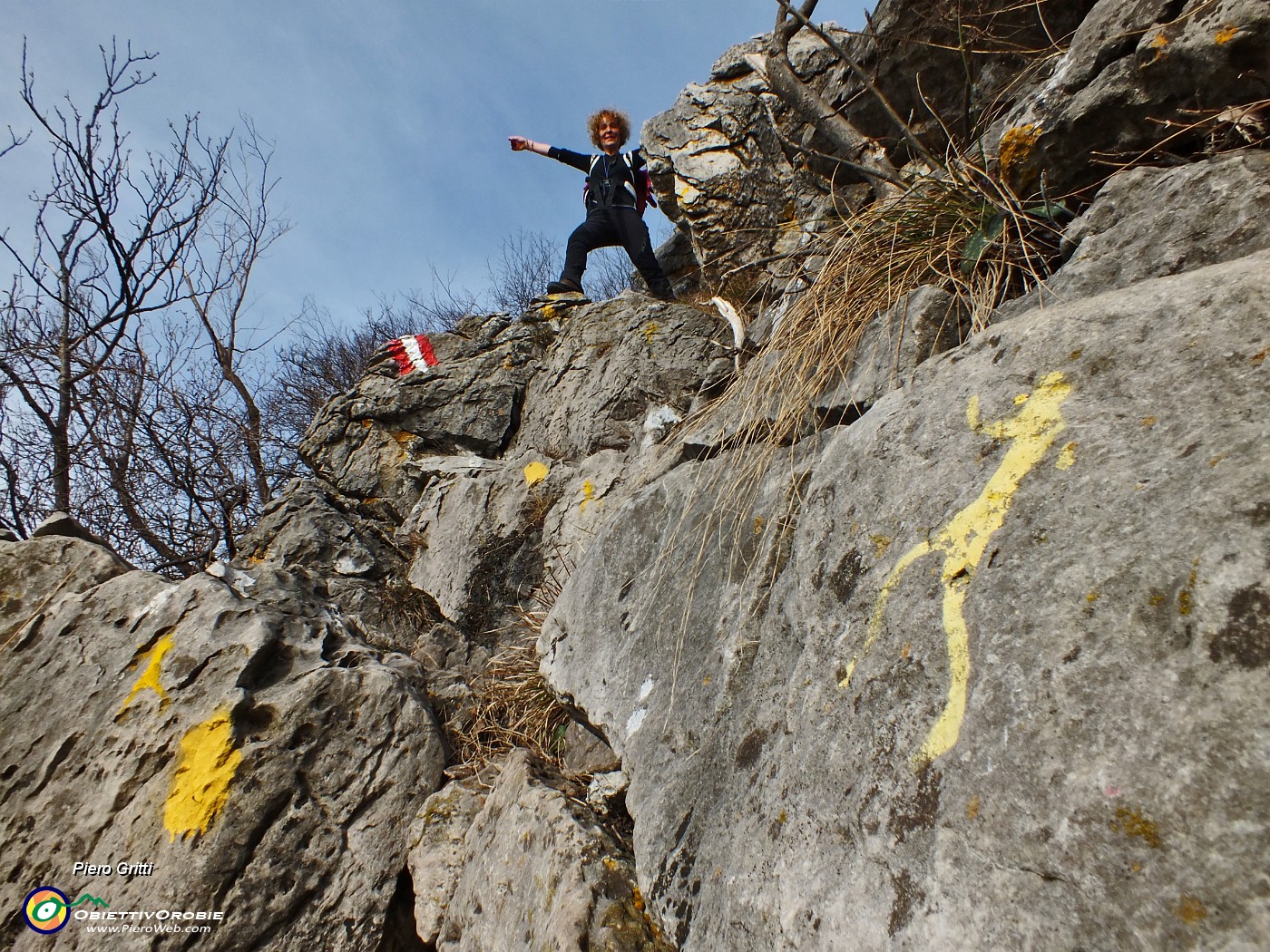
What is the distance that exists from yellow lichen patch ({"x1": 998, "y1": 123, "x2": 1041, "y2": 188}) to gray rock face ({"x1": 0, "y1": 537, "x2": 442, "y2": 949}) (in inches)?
124

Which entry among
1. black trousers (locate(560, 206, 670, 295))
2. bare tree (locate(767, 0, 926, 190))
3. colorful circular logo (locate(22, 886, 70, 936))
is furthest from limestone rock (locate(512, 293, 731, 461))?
colorful circular logo (locate(22, 886, 70, 936))

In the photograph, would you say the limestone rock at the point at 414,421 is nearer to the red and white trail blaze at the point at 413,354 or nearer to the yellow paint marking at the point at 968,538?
the red and white trail blaze at the point at 413,354

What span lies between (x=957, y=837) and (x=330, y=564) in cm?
444

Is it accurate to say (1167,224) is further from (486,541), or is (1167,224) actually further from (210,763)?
(210,763)

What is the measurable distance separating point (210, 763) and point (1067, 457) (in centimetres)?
312

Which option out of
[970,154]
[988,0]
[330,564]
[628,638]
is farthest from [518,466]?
[988,0]

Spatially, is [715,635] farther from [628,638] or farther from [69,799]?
[69,799]

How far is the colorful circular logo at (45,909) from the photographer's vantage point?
8.33 ft

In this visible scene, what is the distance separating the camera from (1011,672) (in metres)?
1.16

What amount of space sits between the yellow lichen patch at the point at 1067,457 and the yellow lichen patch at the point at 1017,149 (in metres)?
1.42

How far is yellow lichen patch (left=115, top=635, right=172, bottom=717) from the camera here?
9.83 feet

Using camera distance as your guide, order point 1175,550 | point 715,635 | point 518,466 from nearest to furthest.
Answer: point 1175,550 < point 715,635 < point 518,466

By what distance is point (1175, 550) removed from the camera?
3.45 ft

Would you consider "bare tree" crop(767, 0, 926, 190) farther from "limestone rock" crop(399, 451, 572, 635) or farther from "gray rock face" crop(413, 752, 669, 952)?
"gray rock face" crop(413, 752, 669, 952)
